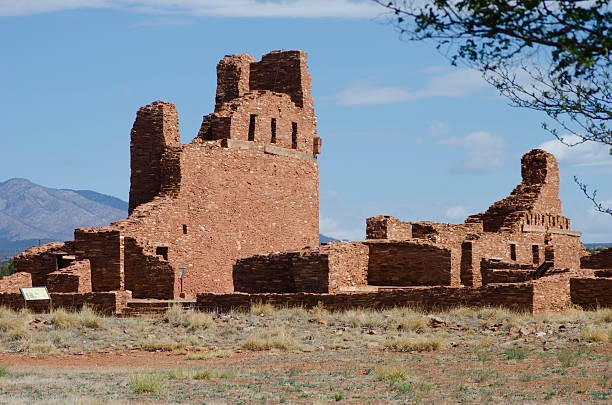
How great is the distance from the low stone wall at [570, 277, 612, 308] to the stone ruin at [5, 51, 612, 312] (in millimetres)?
35

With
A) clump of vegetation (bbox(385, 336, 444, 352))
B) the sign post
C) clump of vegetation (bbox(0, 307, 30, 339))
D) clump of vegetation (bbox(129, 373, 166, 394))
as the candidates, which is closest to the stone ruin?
the sign post

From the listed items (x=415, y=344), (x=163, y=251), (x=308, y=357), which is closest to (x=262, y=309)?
(x=308, y=357)

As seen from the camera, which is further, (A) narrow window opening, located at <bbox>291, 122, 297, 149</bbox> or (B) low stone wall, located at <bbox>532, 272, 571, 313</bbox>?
(A) narrow window opening, located at <bbox>291, 122, 297, 149</bbox>

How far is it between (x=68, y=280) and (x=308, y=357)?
36.4ft

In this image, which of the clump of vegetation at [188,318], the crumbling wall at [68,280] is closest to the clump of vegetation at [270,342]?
the clump of vegetation at [188,318]

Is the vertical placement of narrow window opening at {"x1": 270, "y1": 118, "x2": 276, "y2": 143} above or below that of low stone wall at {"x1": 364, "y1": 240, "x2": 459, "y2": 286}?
above

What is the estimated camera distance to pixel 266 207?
3262 cm

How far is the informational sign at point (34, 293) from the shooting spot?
23125mm

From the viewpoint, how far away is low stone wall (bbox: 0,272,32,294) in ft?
88.4

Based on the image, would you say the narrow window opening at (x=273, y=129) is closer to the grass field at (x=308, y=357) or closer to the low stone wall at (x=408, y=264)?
the low stone wall at (x=408, y=264)

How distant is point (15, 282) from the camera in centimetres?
2747

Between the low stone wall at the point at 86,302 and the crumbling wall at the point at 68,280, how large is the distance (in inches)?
51.9

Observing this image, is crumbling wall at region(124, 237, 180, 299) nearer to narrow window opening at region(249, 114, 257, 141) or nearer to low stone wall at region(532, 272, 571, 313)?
narrow window opening at region(249, 114, 257, 141)

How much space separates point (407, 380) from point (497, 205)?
74.9 feet
